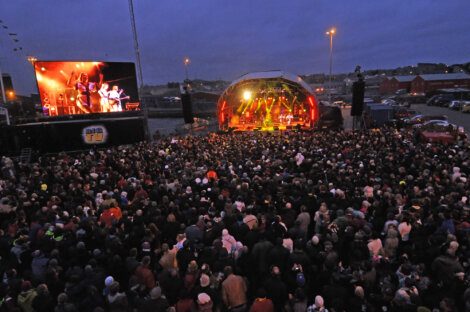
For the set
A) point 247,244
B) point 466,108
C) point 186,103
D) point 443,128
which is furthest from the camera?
point 466,108

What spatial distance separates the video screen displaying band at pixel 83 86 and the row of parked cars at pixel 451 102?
30890 millimetres

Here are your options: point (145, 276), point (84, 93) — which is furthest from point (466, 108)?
point (145, 276)

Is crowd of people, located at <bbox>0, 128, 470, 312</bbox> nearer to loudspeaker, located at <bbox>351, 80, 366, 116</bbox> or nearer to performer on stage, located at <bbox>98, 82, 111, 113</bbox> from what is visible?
loudspeaker, located at <bbox>351, 80, 366, 116</bbox>

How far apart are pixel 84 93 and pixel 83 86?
445 millimetres

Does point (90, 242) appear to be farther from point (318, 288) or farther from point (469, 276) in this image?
point (469, 276)

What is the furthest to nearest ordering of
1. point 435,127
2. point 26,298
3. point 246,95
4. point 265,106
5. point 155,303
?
point 265,106
point 246,95
point 435,127
point 26,298
point 155,303

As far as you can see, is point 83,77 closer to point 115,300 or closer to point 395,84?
point 115,300

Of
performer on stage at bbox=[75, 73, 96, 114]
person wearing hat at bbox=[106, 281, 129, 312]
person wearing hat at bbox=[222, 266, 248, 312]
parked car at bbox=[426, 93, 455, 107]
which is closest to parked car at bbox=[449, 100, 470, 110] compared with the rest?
parked car at bbox=[426, 93, 455, 107]

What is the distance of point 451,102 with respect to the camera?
3678 centimetres

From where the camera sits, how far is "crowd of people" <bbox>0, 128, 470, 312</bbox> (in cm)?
470

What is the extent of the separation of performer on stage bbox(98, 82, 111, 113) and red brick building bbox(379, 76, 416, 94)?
56.2 meters

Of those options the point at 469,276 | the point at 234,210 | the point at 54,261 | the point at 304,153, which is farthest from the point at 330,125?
the point at 54,261

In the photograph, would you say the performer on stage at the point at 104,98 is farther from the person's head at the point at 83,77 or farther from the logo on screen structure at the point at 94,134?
the logo on screen structure at the point at 94,134

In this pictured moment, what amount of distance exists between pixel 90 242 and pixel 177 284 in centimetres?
249
